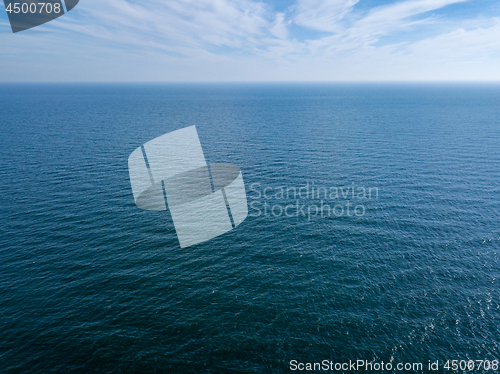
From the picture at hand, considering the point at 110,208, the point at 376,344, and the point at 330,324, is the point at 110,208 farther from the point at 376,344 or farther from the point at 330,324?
the point at 376,344

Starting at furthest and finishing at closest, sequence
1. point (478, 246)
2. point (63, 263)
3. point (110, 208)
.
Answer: point (110, 208) < point (478, 246) < point (63, 263)

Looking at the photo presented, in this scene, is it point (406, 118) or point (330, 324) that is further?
point (406, 118)


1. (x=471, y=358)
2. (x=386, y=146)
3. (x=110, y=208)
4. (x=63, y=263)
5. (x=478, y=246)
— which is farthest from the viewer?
(x=386, y=146)

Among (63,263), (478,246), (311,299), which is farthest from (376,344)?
(63,263)

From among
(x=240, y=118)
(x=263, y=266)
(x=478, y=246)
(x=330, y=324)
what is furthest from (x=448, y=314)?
(x=240, y=118)

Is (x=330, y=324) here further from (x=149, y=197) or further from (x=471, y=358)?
(x=149, y=197)

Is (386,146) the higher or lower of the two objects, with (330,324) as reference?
higher
